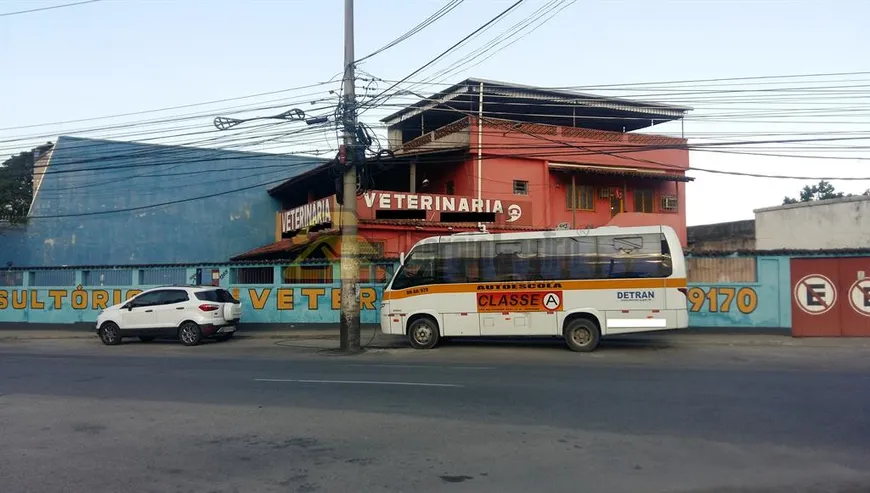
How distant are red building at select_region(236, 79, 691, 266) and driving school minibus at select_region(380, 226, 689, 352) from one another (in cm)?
792

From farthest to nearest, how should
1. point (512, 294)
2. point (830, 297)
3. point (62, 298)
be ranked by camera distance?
point (62, 298) → point (830, 297) → point (512, 294)

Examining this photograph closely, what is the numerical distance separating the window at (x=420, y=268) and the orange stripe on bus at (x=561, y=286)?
14 cm

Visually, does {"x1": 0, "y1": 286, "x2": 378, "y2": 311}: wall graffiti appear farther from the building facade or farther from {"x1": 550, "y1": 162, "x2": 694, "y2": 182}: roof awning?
{"x1": 550, "y1": 162, "x2": 694, "y2": 182}: roof awning

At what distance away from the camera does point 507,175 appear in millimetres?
28781

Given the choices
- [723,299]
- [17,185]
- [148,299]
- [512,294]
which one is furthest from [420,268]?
[17,185]

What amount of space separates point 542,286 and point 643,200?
19190mm

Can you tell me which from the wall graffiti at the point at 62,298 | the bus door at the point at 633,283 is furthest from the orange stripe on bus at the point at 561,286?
the wall graffiti at the point at 62,298

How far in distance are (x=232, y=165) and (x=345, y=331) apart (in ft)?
67.7

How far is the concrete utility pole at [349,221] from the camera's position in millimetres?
16438

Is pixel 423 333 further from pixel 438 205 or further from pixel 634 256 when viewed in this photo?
pixel 438 205

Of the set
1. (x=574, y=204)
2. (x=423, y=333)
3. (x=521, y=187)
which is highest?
(x=521, y=187)

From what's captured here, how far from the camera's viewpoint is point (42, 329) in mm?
24031

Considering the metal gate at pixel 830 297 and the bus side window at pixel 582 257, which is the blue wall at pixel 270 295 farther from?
the bus side window at pixel 582 257

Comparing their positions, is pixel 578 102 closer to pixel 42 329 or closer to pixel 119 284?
pixel 119 284
